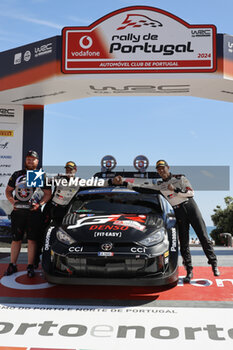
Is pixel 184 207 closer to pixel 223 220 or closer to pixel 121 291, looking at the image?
pixel 121 291

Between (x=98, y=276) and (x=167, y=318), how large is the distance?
80 centimetres

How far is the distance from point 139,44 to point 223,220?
111 ft

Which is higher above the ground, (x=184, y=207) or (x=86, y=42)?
(x=86, y=42)

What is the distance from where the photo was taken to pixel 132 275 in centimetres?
359

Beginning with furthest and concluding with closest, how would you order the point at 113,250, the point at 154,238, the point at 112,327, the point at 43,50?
the point at 43,50, the point at 154,238, the point at 113,250, the point at 112,327

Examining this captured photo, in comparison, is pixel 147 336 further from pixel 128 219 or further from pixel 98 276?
pixel 128 219

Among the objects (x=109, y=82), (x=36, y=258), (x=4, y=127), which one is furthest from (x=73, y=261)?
(x=4, y=127)

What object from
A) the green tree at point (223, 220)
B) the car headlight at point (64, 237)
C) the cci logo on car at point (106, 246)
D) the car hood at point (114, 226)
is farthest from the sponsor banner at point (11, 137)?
the green tree at point (223, 220)

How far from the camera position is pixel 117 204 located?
183 inches

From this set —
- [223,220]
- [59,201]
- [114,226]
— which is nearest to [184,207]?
[114,226]

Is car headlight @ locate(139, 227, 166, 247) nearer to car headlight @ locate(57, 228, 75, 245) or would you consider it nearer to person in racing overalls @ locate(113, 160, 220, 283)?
car headlight @ locate(57, 228, 75, 245)

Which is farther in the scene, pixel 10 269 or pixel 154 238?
pixel 10 269

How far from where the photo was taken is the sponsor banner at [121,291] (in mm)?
4035

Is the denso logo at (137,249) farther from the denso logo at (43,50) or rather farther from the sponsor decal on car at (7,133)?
the sponsor decal on car at (7,133)
